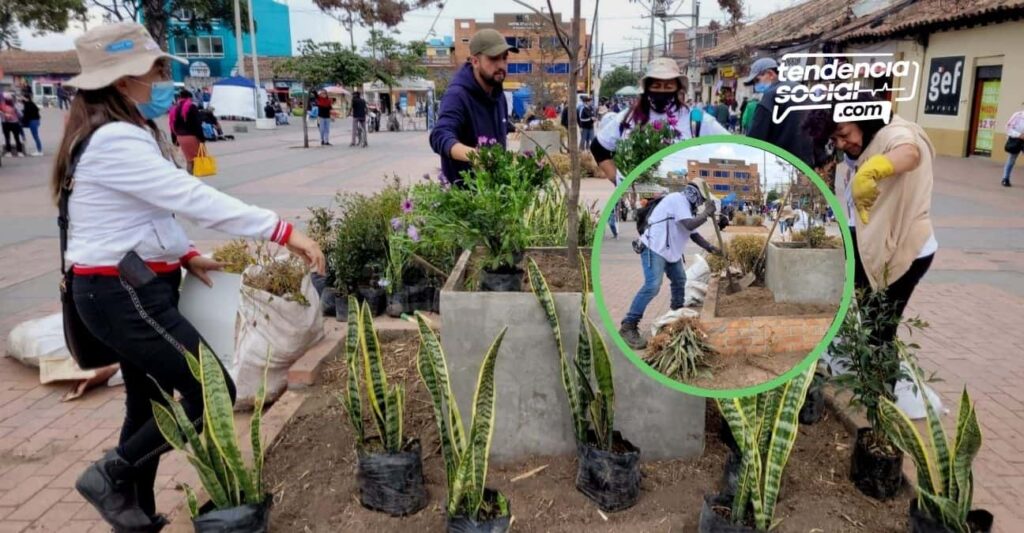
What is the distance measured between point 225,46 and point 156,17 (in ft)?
64.2

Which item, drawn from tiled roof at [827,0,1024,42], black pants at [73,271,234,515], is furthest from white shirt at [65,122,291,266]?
tiled roof at [827,0,1024,42]

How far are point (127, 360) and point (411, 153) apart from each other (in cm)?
1853

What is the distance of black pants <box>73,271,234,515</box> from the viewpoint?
2.38 meters

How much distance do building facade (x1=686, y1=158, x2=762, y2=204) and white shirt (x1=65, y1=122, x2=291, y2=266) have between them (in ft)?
4.29

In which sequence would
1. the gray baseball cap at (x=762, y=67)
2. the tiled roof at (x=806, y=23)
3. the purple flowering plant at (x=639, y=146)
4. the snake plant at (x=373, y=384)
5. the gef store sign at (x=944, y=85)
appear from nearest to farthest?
the snake plant at (x=373, y=384) < the purple flowering plant at (x=639, y=146) < the gray baseball cap at (x=762, y=67) < the tiled roof at (x=806, y=23) < the gef store sign at (x=944, y=85)

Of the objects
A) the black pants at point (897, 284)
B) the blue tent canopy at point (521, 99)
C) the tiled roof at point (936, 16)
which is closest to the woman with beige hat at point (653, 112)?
the black pants at point (897, 284)

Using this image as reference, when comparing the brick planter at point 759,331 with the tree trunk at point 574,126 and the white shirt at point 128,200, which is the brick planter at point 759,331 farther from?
the white shirt at point 128,200

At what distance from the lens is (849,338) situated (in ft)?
9.30

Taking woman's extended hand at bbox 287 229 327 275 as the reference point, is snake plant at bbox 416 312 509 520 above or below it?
below

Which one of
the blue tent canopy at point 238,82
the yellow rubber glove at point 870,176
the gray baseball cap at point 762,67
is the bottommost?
the yellow rubber glove at point 870,176

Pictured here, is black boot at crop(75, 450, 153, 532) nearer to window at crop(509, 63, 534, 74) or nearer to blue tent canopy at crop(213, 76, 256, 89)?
window at crop(509, 63, 534, 74)

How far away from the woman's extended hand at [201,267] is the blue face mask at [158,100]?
58cm

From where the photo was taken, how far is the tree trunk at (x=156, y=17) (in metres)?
36.8

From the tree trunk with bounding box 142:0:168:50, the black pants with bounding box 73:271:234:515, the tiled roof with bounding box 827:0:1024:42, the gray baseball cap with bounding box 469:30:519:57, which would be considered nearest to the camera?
the black pants with bounding box 73:271:234:515
